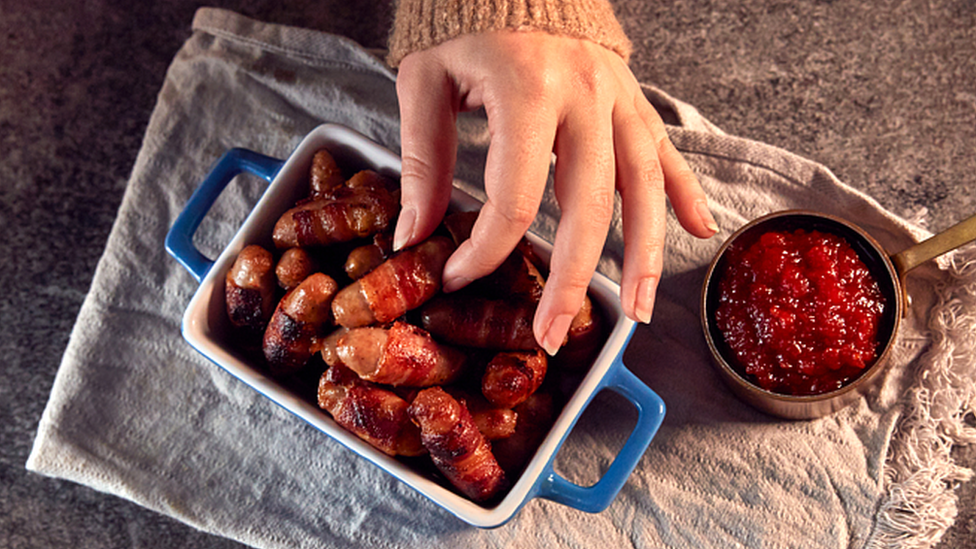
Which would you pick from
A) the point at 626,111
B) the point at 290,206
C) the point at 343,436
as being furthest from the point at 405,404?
the point at 626,111

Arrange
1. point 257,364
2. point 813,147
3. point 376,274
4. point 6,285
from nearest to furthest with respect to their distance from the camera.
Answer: point 376,274 → point 257,364 → point 813,147 → point 6,285

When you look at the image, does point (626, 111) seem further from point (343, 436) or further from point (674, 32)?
point (343, 436)

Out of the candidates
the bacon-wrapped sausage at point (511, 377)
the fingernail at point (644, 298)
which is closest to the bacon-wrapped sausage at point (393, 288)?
the bacon-wrapped sausage at point (511, 377)

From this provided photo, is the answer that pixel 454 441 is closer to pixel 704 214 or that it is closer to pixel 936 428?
pixel 704 214

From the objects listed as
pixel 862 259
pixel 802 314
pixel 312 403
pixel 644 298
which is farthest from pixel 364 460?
pixel 862 259

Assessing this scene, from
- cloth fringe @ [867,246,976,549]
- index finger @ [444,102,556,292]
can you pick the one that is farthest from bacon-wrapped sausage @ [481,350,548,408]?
cloth fringe @ [867,246,976,549]

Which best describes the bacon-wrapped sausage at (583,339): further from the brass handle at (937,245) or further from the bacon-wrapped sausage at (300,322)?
the brass handle at (937,245)

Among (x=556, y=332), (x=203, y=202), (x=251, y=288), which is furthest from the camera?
(x=203, y=202)
